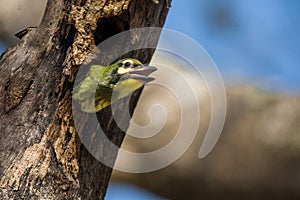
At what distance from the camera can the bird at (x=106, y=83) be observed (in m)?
2.83

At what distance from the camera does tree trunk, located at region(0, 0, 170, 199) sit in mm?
2781

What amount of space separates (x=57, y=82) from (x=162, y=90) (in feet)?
6.52

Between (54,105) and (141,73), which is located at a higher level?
(141,73)

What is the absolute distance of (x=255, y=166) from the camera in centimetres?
443

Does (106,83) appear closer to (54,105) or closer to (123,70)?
(123,70)

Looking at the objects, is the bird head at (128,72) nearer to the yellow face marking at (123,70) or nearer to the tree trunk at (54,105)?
the yellow face marking at (123,70)

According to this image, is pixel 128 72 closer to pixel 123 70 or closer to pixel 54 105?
pixel 123 70

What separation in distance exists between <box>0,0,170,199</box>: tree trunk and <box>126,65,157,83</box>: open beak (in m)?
0.16

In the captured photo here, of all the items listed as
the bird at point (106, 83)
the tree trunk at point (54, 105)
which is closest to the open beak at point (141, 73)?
the bird at point (106, 83)

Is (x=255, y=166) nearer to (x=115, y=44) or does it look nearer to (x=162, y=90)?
(x=162, y=90)

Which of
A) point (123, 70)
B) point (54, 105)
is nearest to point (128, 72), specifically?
point (123, 70)

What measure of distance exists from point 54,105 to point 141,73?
0.32 m

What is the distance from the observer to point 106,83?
9.35ft

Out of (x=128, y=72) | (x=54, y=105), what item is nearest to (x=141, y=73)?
(x=128, y=72)
